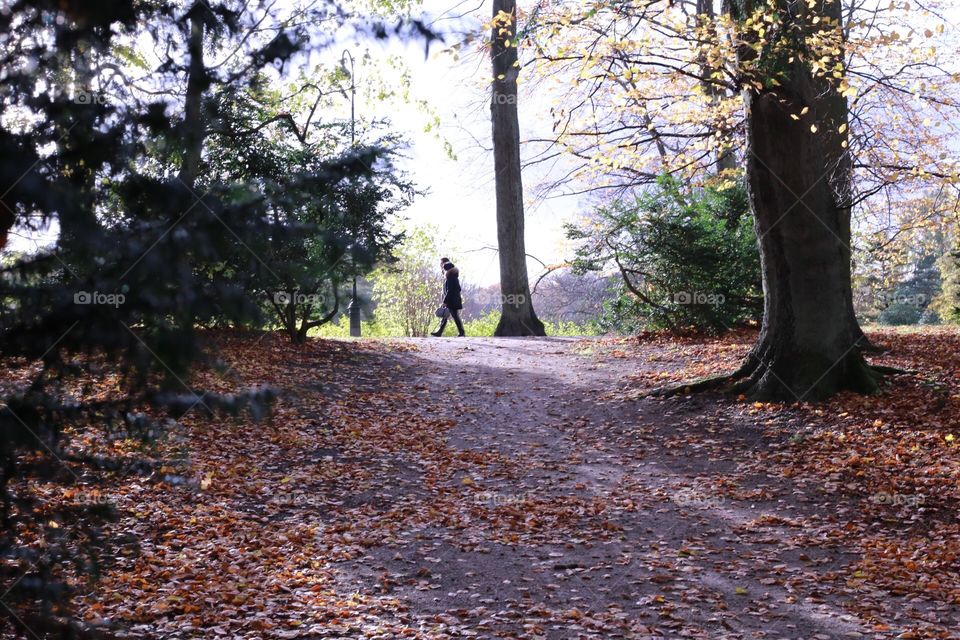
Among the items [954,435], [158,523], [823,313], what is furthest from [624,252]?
[158,523]

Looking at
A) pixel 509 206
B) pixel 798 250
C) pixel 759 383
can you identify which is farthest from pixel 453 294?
pixel 798 250

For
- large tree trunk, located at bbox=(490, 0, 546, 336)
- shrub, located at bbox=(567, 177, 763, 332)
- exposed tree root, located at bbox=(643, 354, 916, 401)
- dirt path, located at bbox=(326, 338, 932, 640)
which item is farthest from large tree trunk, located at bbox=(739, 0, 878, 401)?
large tree trunk, located at bbox=(490, 0, 546, 336)

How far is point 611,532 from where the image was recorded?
19.6ft

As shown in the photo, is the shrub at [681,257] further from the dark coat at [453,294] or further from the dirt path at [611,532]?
the dirt path at [611,532]

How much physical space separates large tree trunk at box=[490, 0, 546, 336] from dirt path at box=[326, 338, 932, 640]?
7076mm

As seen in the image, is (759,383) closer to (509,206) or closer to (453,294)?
(453,294)

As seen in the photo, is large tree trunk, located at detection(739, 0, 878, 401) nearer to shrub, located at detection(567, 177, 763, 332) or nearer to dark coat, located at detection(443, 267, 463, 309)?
shrub, located at detection(567, 177, 763, 332)

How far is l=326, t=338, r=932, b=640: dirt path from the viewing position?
179 inches

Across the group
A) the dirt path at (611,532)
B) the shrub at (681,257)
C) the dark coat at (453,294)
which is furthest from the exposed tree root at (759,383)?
the dark coat at (453,294)

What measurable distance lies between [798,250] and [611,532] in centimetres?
428

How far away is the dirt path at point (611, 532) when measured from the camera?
456 cm

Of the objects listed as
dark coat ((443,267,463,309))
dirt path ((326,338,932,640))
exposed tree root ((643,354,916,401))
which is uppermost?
dark coat ((443,267,463,309))

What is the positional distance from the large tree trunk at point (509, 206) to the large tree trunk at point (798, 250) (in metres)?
8.68

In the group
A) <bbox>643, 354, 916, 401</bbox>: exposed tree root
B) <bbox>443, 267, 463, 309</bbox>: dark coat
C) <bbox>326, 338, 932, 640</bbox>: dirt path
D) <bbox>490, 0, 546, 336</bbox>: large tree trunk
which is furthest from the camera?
<bbox>490, 0, 546, 336</bbox>: large tree trunk
